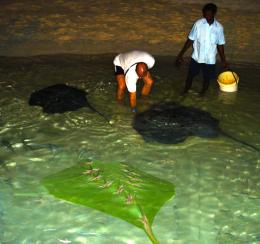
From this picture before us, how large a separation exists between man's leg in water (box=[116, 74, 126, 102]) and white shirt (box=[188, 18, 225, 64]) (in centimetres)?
146

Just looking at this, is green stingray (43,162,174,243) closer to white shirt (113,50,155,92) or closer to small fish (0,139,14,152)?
small fish (0,139,14,152)

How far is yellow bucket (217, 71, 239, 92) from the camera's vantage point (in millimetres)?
7289

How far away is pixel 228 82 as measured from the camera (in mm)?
7395

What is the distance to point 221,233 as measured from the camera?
13.8ft

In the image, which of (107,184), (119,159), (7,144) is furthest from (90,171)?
(7,144)

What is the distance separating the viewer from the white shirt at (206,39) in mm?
6676

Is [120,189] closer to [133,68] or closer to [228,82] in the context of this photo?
[133,68]

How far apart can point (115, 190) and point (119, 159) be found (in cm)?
77

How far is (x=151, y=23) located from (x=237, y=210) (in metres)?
7.92

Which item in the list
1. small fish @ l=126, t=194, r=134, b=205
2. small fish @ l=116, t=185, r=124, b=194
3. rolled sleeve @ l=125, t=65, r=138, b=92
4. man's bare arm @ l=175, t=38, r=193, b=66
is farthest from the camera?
man's bare arm @ l=175, t=38, r=193, b=66

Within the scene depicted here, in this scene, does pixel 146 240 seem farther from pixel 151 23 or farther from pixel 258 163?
pixel 151 23

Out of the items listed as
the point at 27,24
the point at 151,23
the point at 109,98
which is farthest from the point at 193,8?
the point at 109,98

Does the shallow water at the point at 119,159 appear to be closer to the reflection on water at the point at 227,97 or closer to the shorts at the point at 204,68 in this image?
the reflection on water at the point at 227,97

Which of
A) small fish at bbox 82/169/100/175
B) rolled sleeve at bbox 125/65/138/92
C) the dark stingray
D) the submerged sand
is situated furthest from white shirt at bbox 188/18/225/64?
small fish at bbox 82/169/100/175
